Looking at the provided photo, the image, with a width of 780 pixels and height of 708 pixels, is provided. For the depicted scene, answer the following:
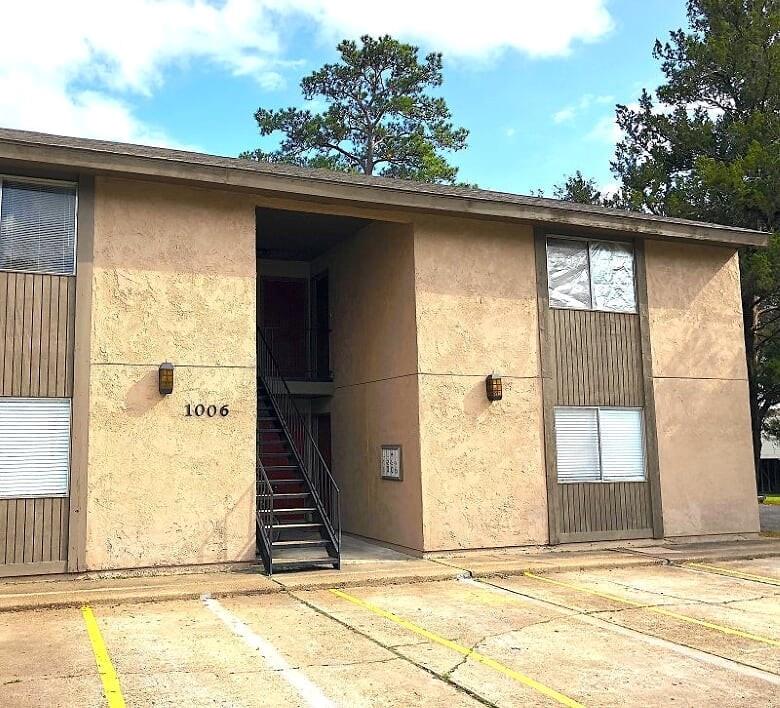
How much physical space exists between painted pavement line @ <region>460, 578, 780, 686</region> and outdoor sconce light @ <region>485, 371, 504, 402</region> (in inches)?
128

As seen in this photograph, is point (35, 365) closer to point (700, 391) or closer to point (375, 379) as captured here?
point (375, 379)

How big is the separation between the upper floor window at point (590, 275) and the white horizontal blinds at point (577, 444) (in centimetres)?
178

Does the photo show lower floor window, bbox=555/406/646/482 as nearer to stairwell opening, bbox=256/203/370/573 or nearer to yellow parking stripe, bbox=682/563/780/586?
yellow parking stripe, bbox=682/563/780/586

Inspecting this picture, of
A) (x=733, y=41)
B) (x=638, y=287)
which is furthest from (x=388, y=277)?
(x=733, y=41)

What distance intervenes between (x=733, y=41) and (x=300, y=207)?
14.8 metres

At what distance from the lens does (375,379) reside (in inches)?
532

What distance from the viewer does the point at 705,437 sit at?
1403 centimetres

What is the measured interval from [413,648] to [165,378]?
5.17m

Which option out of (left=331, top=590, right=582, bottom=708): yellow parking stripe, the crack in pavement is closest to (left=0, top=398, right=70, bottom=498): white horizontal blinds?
the crack in pavement

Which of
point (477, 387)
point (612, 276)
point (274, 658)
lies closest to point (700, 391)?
point (612, 276)

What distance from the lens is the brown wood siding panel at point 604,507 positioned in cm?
1266

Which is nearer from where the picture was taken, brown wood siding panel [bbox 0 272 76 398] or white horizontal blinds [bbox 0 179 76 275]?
brown wood siding panel [bbox 0 272 76 398]

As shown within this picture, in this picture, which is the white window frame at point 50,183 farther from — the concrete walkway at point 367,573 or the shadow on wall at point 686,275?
the shadow on wall at point 686,275

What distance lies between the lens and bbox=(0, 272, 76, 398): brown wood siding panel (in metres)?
9.85
